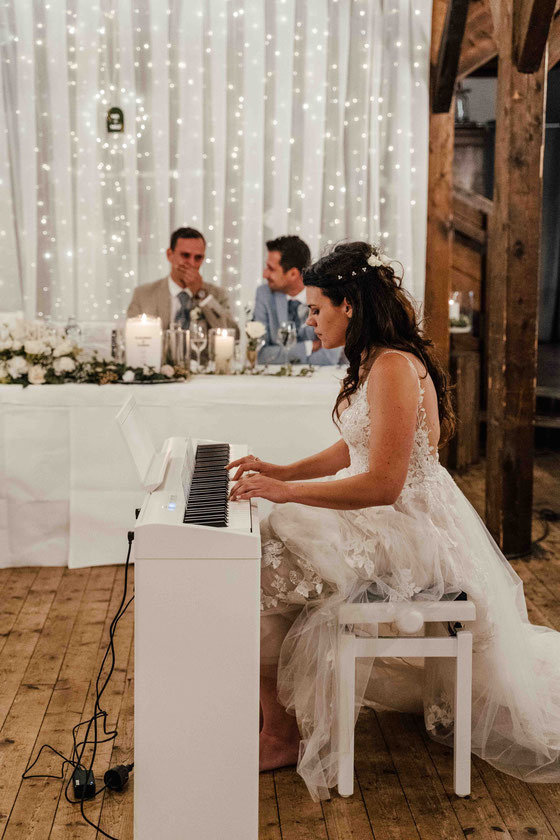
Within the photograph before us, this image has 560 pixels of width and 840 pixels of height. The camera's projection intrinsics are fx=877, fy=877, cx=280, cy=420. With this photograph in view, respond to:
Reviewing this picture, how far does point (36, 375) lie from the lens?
3.62 meters

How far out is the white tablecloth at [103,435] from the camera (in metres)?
3.58

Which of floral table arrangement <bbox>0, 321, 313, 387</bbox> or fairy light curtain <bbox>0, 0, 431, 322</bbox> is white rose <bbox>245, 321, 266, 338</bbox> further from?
fairy light curtain <bbox>0, 0, 431, 322</bbox>

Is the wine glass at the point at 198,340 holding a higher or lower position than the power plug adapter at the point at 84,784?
higher

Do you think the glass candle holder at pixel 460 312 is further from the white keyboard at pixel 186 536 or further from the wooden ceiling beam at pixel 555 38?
the white keyboard at pixel 186 536

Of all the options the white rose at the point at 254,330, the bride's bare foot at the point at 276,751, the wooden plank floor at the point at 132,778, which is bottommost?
the wooden plank floor at the point at 132,778

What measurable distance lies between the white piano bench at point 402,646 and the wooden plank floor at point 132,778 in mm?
142

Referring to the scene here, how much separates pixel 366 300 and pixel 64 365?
6.39ft

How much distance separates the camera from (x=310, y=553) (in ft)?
6.56

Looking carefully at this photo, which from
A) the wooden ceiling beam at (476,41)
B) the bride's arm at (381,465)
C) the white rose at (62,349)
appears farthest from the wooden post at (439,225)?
the bride's arm at (381,465)

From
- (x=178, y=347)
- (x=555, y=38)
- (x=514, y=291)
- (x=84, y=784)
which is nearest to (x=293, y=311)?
(x=178, y=347)

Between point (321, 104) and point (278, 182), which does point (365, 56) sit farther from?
point (278, 182)

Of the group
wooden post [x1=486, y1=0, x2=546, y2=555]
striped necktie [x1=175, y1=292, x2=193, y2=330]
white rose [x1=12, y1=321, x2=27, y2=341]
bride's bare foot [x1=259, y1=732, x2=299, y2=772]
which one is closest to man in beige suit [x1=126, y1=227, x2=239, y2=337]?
striped necktie [x1=175, y1=292, x2=193, y2=330]

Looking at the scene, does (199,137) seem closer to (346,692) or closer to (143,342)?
(143,342)

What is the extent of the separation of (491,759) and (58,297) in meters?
4.09
